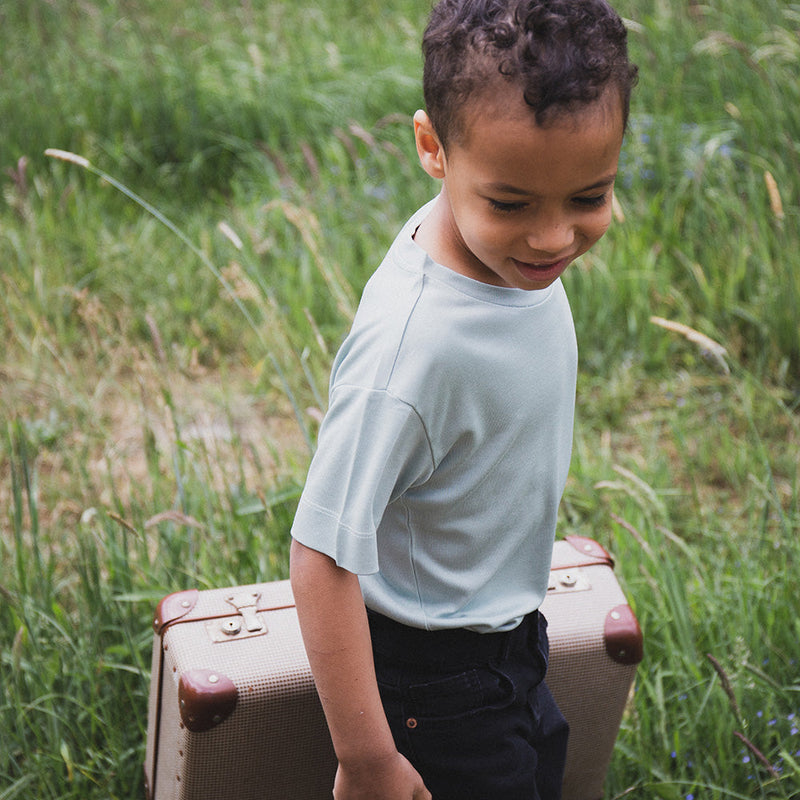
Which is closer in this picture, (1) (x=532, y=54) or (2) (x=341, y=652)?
(1) (x=532, y=54)

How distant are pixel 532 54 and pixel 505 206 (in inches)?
6.3

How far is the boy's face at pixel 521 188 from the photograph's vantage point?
106cm

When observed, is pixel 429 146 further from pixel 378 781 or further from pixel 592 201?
pixel 378 781

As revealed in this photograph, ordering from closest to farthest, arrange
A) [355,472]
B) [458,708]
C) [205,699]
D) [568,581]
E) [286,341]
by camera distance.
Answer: [355,472] → [458,708] → [205,699] → [568,581] → [286,341]

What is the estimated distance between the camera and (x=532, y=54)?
1040mm

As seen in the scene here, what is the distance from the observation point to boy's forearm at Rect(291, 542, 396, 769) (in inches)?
45.8

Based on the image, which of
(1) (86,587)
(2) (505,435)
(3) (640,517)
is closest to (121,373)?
(1) (86,587)

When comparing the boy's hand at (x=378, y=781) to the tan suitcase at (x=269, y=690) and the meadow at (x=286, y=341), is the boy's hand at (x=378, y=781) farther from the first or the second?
the meadow at (x=286, y=341)

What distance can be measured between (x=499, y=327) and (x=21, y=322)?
263cm

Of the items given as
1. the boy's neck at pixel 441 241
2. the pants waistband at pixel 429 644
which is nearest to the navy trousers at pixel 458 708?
the pants waistband at pixel 429 644

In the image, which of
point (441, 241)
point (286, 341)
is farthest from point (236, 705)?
point (286, 341)

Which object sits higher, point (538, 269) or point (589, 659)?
point (538, 269)

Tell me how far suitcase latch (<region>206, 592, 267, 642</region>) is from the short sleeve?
0.52 meters

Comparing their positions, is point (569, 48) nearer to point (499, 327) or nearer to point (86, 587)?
point (499, 327)
